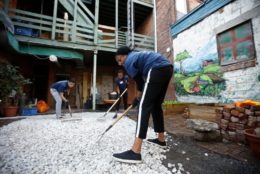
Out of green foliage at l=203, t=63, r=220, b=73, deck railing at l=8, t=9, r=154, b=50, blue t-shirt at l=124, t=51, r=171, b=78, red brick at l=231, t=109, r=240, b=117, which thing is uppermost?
deck railing at l=8, t=9, r=154, b=50

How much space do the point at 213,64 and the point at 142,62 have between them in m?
3.47

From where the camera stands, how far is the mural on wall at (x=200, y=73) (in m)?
4.19

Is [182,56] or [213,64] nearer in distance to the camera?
[213,64]

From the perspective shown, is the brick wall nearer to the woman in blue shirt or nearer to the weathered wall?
the weathered wall

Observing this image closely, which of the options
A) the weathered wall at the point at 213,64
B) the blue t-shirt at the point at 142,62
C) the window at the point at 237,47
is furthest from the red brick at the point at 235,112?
the window at the point at 237,47

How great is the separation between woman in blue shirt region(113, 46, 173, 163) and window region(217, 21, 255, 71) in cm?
287

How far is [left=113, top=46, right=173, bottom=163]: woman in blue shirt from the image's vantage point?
150 cm

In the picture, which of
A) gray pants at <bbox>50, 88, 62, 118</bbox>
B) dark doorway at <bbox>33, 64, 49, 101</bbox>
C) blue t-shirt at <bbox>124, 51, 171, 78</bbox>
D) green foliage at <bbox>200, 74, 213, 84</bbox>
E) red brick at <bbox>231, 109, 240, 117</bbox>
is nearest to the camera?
blue t-shirt at <bbox>124, 51, 171, 78</bbox>

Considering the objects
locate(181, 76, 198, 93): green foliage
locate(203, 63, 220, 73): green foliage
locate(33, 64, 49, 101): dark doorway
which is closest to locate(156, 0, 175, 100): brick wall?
locate(181, 76, 198, 93): green foliage

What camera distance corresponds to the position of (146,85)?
166 centimetres

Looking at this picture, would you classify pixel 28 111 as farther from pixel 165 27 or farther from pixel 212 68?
pixel 165 27

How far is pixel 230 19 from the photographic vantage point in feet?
12.8

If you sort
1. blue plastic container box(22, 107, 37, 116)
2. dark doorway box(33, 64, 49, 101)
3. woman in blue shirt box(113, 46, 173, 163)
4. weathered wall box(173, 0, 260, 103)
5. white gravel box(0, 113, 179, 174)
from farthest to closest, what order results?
dark doorway box(33, 64, 49, 101) → blue plastic container box(22, 107, 37, 116) → weathered wall box(173, 0, 260, 103) → woman in blue shirt box(113, 46, 173, 163) → white gravel box(0, 113, 179, 174)

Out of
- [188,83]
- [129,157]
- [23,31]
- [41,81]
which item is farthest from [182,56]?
[41,81]
